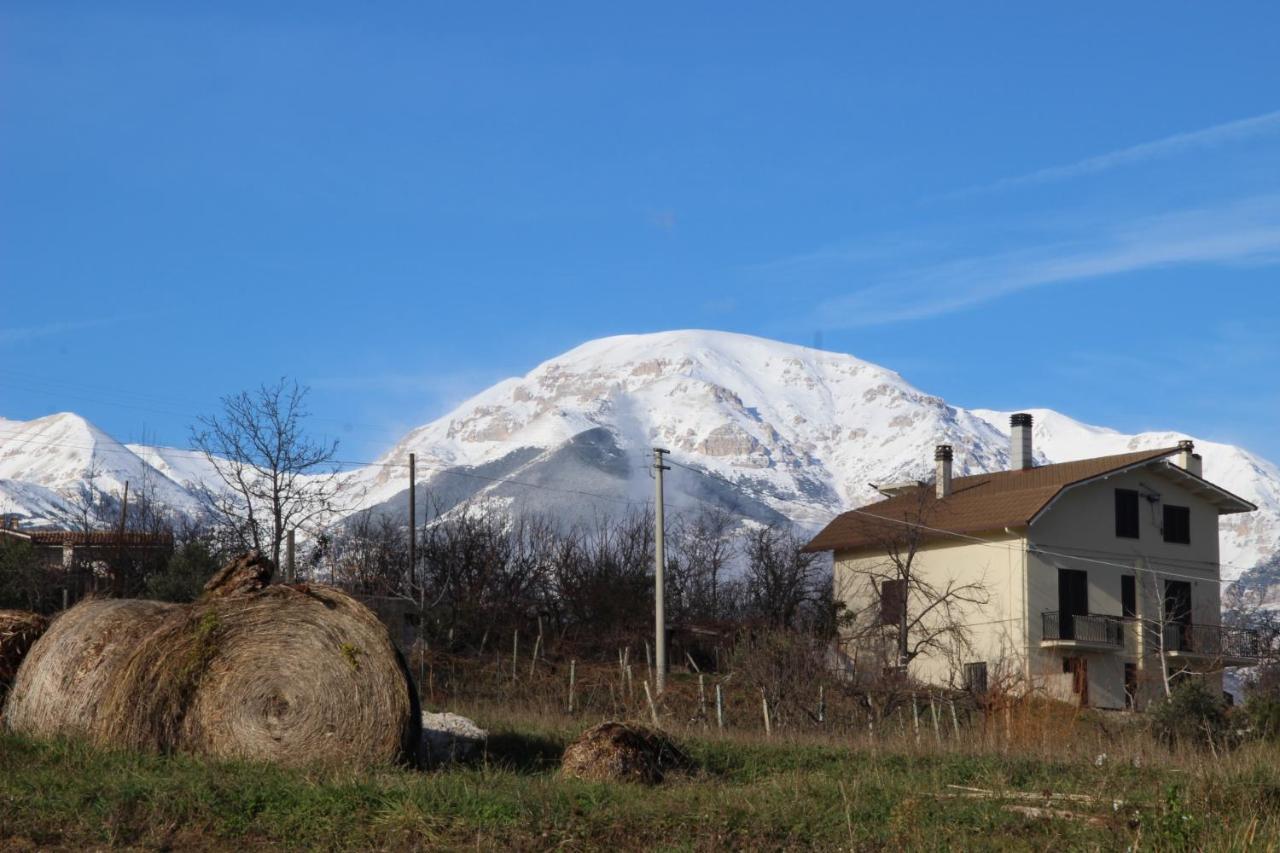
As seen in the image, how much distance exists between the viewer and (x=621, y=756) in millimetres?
14461

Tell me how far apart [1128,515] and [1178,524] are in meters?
Answer: 2.48

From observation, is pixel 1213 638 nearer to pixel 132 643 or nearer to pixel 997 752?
pixel 997 752

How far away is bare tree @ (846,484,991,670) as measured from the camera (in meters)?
44.6

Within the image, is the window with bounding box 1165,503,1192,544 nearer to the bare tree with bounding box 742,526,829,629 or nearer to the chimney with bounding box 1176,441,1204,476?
the chimney with bounding box 1176,441,1204,476

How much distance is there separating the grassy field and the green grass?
0.06 ft

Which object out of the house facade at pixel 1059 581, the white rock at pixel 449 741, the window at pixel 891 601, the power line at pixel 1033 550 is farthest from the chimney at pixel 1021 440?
the white rock at pixel 449 741

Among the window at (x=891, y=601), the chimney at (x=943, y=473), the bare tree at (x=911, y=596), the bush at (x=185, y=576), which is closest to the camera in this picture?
the bush at (x=185, y=576)

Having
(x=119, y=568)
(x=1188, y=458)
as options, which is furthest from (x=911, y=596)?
(x=119, y=568)

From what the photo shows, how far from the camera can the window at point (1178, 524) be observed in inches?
1874

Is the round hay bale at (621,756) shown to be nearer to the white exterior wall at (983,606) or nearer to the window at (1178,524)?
the white exterior wall at (983,606)

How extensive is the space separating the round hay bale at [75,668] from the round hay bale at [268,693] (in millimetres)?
406

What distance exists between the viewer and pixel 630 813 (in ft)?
38.5

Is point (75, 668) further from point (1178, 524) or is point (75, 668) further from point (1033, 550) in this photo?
point (1178, 524)

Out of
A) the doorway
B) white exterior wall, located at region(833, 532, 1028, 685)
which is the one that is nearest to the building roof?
white exterior wall, located at region(833, 532, 1028, 685)
